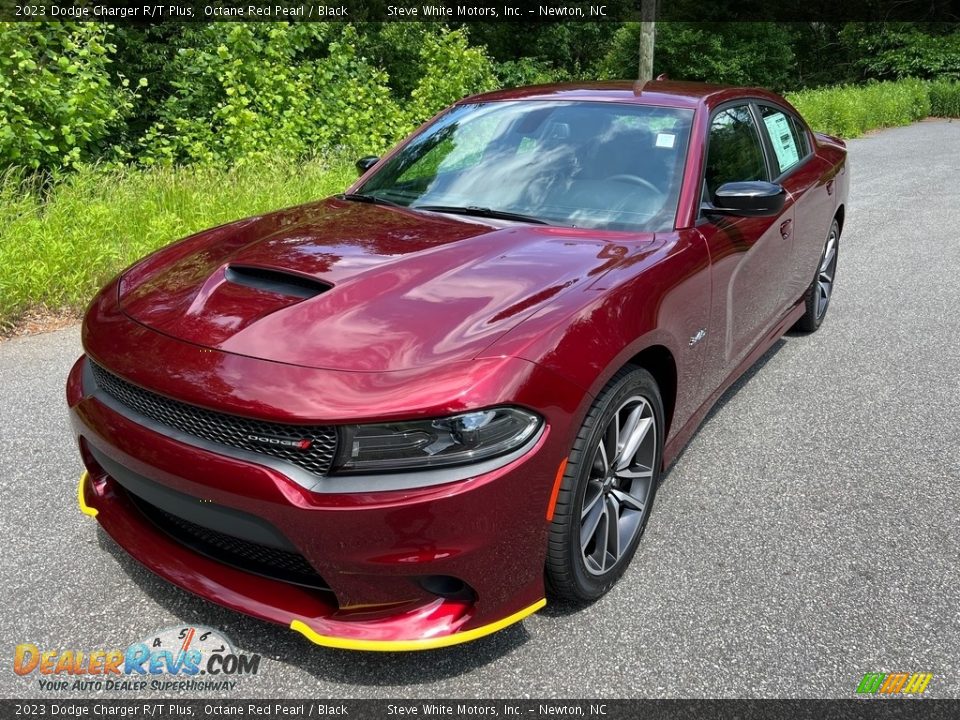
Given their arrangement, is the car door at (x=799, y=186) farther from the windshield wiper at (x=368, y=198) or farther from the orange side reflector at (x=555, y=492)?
the orange side reflector at (x=555, y=492)

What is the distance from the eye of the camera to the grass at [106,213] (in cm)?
537

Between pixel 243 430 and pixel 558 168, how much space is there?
1.84 m

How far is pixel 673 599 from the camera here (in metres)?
2.63

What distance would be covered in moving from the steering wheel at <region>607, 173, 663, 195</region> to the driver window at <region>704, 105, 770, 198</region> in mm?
256

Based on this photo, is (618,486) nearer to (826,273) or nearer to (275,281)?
(275,281)

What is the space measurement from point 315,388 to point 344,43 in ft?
46.4

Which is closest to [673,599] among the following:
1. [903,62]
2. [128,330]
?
[128,330]

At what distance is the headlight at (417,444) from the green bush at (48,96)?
801 cm

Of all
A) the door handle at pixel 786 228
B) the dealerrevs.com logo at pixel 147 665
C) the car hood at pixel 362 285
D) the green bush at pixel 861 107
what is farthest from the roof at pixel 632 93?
the green bush at pixel 861 107

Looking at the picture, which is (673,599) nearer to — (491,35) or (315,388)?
(315,388)

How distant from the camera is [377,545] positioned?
6.42 feet

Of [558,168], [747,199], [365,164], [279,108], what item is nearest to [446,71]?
[279,108]

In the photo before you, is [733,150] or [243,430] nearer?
[243,430]

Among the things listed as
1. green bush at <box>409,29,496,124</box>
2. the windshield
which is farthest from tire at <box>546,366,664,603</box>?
green bush at <box>409,29,496,124</box>
